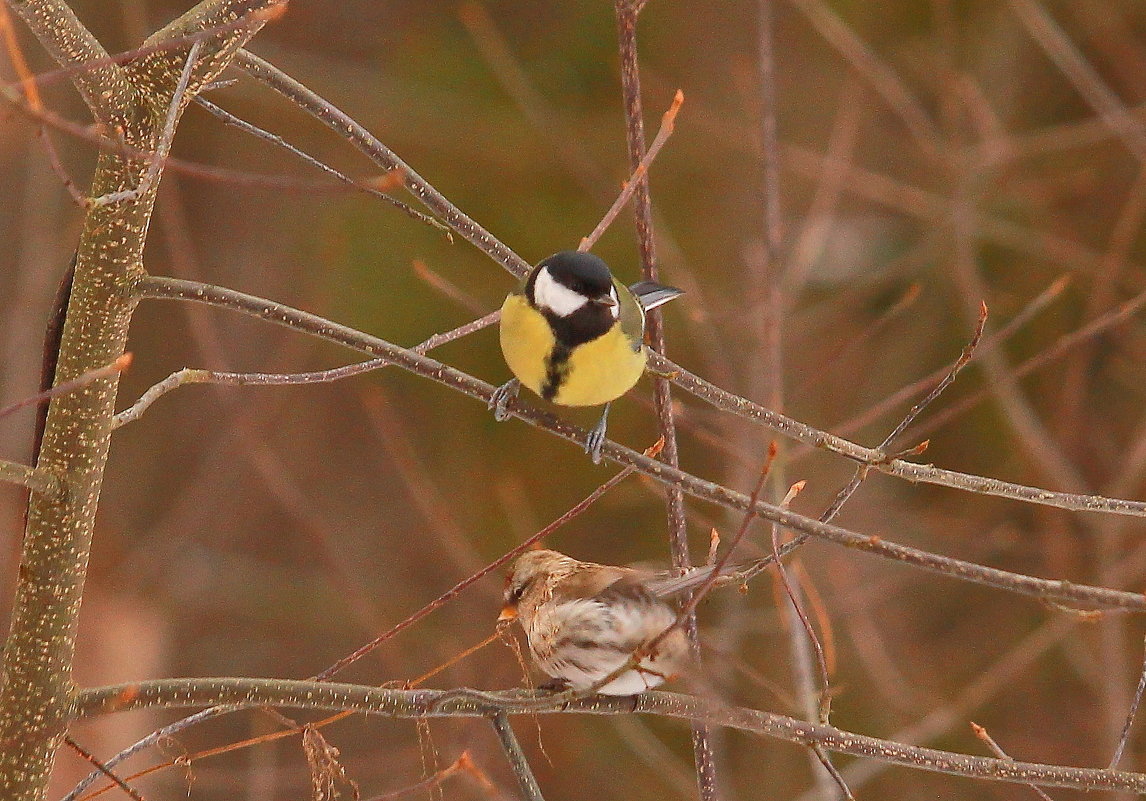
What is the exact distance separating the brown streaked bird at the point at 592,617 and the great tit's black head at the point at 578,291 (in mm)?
331

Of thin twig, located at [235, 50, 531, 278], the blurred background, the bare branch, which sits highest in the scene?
the blurred background

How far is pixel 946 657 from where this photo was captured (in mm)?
3705

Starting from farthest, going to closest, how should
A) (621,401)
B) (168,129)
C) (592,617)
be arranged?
(621,401)
(592,617)
(168,129)

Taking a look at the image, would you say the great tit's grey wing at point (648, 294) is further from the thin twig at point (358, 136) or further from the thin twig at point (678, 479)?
the thin twig at point (678, 479)

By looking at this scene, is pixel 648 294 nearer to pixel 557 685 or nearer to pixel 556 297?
pixel 556 297

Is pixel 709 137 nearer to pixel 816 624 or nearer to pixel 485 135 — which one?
pixel 485 135

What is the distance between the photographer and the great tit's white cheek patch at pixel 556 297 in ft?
4.78

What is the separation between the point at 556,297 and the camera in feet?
4.81

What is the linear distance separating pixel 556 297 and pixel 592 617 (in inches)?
16.0

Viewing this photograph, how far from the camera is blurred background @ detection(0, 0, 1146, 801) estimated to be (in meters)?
3.23

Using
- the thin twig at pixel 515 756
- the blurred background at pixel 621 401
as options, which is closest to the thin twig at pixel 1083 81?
the blurred background at pixel 621 401

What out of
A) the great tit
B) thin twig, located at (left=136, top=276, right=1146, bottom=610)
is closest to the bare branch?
thin twig, located at (left=136, top=276, right=1146, bottom=610)

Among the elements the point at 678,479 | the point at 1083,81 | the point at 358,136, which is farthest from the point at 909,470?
the point at 1083,81

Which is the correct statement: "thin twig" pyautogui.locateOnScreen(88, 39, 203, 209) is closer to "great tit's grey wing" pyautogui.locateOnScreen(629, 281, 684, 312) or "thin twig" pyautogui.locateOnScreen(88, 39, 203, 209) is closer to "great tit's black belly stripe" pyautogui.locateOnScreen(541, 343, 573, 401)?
"great tit's black belly stripe" pyautogui.locateOnScreen(541, 343, 573, 401)
